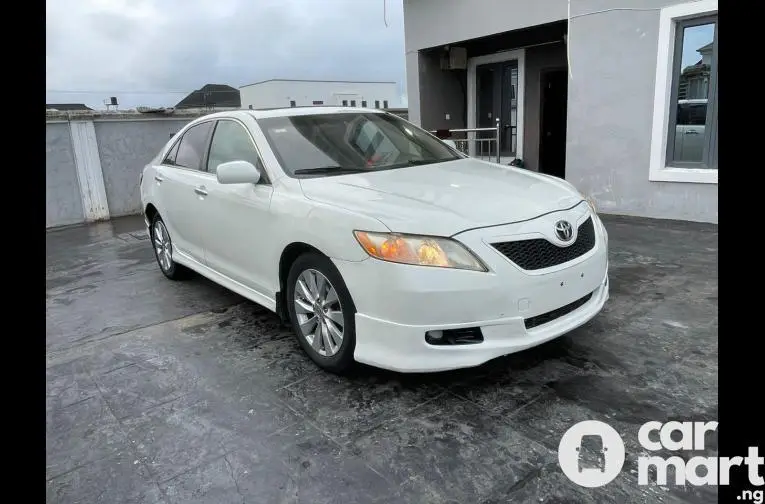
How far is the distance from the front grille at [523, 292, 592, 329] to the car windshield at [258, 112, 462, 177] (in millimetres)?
1513

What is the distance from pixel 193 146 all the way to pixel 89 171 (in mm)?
6391

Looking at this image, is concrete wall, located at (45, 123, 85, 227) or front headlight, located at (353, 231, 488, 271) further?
concrete wall, located at (45, 123, 85, 227)

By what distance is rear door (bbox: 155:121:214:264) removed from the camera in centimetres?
Result: 449

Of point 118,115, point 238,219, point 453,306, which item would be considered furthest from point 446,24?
point 453,306

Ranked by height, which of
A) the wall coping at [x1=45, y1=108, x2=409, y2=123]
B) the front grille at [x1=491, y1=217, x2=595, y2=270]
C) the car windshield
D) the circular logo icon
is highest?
the wall coping at [x1=45, y1=108, x2=409, y2=123]

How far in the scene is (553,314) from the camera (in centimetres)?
294

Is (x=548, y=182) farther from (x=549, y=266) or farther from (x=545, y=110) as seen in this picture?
(x=545, y=110)

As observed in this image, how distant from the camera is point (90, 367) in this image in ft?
12.0

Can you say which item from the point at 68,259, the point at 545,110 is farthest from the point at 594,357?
the point at 545,110

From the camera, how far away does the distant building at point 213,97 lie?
863 inches

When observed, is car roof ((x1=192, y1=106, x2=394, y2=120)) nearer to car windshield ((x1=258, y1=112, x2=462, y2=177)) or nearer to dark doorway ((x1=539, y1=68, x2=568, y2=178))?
car windshield ((x1=258, y1=112, x2=462, y2=177))
